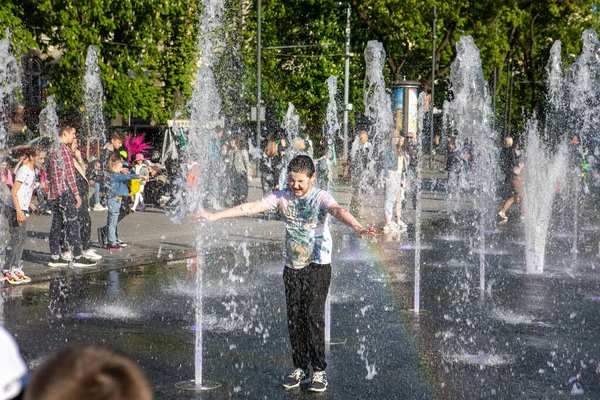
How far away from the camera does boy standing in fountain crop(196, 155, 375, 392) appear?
6.22m

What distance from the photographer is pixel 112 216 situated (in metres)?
14.0

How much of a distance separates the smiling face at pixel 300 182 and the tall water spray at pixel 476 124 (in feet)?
16.9

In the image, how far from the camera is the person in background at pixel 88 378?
1.58 m

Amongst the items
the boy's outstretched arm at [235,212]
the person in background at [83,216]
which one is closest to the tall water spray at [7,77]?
the person in background at [83,216]

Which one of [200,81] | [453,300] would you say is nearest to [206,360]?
[453,300]

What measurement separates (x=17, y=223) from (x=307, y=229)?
222 inches

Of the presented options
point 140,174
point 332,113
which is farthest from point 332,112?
point 140,174

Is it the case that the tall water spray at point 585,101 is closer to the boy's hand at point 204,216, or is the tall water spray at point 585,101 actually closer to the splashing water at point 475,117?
the splashing water at point 475,117

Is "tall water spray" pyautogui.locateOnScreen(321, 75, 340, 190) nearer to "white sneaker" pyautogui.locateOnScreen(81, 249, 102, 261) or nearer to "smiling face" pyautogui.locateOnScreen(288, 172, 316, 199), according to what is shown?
"white sneaker" pyautogui.locateOnScreen(81, 249, 102, 261)

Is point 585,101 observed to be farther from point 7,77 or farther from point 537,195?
point 537,195

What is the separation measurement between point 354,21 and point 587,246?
95.4ft

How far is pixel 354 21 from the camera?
4334 centimetres

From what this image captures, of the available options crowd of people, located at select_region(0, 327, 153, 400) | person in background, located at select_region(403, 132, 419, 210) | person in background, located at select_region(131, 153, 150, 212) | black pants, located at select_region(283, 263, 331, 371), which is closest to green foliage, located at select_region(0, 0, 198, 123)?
person in background, located at select_region(131, 153, 150, 212)

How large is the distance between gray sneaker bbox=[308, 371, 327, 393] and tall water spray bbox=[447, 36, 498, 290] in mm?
5110
